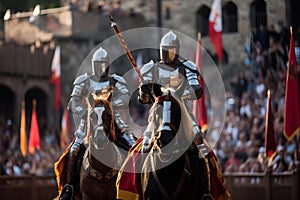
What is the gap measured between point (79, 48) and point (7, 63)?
3360mm

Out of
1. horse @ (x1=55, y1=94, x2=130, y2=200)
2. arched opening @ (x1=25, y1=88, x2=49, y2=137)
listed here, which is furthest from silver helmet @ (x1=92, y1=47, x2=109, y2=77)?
arched opening @ (x1=25, y1=88, x2=49, y2=137)

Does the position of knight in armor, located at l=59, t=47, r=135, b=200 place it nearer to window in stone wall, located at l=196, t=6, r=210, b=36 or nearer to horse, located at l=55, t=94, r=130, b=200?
horse, located at l=55, t=94, r=130, b=200

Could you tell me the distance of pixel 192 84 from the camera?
12.9 m

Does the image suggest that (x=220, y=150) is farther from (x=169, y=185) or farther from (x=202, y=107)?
(x=169, y=185)

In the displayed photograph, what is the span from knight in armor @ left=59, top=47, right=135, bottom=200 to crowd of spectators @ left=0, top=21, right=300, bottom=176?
6.08 m

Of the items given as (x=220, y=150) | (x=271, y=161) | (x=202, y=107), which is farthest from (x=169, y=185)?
(x=220, y=150)

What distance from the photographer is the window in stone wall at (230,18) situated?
34344 millimetres

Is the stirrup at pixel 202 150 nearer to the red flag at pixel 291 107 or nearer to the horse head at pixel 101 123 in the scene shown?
the horse head at pixel 101 123

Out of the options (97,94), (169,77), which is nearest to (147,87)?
(169,77)

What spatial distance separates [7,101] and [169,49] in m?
25.9

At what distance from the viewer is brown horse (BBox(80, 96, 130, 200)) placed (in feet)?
45.3

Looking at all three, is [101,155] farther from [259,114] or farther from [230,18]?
[230,18]

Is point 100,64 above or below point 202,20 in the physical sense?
below

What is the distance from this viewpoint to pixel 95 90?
14.6 meters
